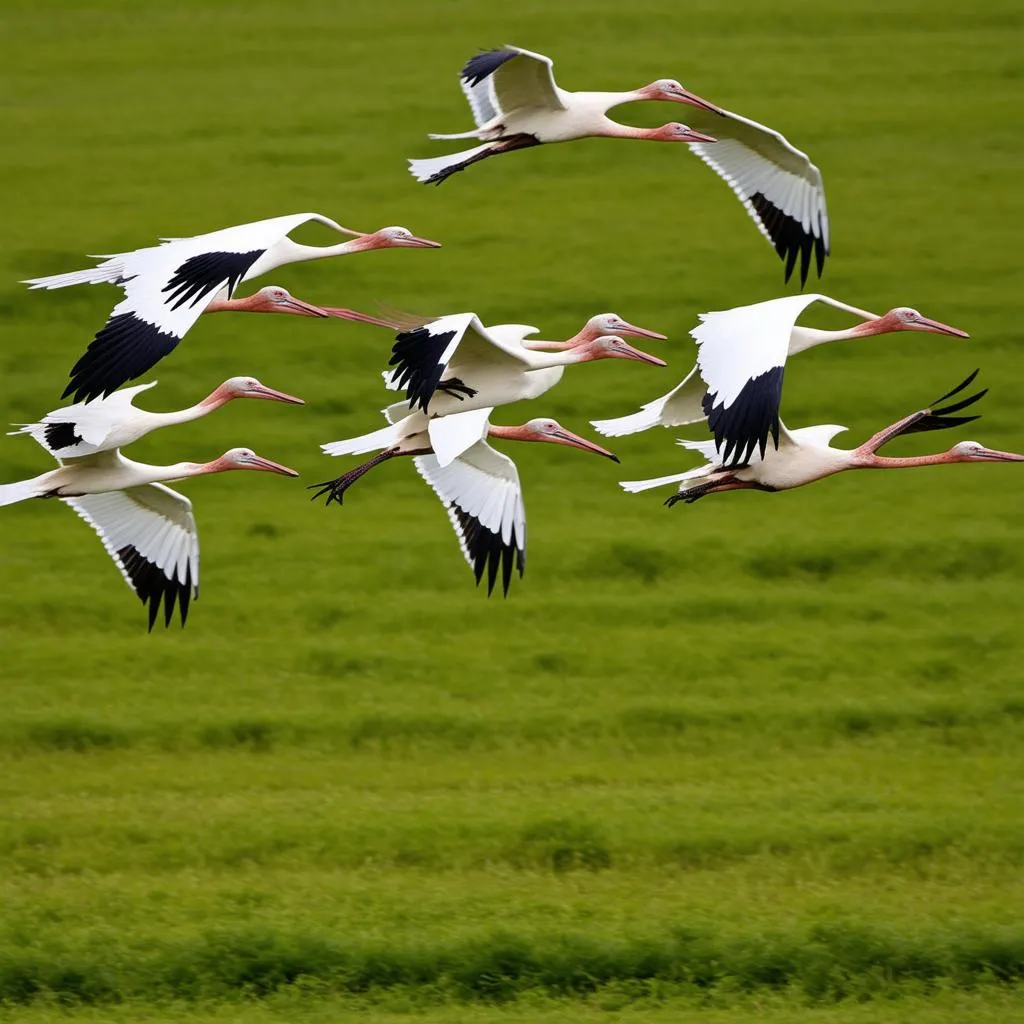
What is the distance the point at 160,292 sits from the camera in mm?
9961

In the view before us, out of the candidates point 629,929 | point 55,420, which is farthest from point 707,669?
point 55,420

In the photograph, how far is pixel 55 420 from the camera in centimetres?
1094

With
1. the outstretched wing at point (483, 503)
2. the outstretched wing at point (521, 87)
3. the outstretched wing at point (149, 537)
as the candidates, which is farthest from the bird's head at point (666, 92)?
the outstretched wing at point (149, 537)

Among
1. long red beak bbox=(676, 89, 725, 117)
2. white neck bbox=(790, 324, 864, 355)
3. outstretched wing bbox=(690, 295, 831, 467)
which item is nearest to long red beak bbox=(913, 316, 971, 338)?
white neck bbox=(790, 324, 864, 355)

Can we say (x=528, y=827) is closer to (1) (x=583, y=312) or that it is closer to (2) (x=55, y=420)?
(2) (x=55, y=420)

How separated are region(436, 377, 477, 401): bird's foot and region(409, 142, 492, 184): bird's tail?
0.88 metres

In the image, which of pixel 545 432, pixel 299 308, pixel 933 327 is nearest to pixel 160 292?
pixel 299 308

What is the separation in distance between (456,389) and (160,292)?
5.78ft

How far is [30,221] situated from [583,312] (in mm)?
5522

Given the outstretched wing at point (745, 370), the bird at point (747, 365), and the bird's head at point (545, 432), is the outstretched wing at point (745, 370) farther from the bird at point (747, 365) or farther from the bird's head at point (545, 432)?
the bird's head at point (545, 432)

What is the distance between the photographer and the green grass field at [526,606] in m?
13.7

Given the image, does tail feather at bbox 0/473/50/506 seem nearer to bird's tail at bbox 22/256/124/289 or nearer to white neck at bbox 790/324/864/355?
bird's tail at bbox 22/256/124/289

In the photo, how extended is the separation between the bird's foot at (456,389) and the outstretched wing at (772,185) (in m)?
1.77

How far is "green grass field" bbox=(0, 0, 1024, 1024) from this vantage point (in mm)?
13664
